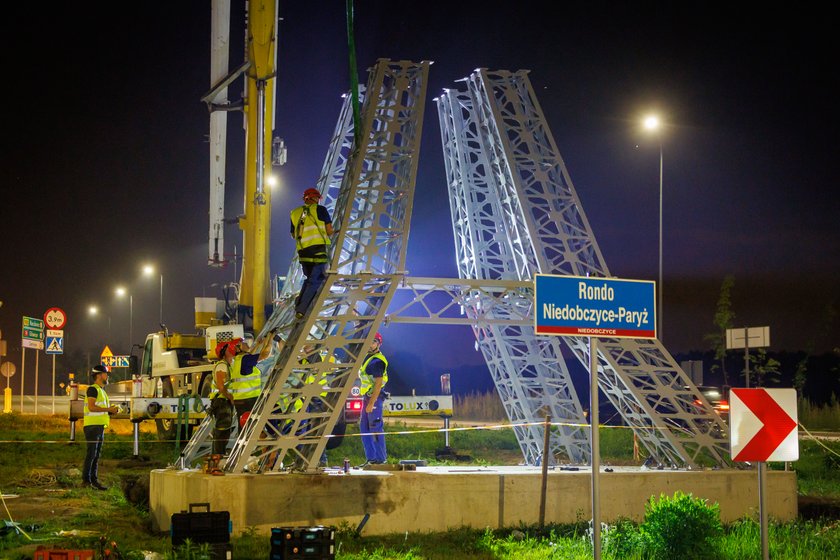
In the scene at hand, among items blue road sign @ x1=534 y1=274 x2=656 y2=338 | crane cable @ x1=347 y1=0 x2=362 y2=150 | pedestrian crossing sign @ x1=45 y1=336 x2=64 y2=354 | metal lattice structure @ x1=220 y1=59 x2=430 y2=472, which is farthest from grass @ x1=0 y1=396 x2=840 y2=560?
pedestrian crossing sign @ x1=45 y1=336 x2=64 y2=354

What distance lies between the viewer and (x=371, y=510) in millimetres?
11797

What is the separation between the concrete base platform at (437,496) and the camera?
1131 cm

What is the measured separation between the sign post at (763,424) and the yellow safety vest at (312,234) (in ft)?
20.6

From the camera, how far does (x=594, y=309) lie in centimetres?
877

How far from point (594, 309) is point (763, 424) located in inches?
74.5

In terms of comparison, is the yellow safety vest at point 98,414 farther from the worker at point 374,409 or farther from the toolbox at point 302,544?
the toolbox at point 302,544

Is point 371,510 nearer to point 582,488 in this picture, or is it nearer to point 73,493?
point 582,488

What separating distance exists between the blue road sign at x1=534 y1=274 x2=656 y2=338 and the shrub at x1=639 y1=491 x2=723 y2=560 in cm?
242

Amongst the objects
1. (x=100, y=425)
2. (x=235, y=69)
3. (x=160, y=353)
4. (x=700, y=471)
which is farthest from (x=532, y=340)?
(x=160, y=353)

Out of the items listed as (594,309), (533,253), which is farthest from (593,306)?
(533,253)

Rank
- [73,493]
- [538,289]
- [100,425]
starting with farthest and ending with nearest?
[100,425] → [73,493] → [538,289]

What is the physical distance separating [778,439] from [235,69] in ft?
50.4

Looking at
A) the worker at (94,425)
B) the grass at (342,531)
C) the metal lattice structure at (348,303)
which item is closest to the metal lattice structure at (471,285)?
the metal lattice structure at (348,303)

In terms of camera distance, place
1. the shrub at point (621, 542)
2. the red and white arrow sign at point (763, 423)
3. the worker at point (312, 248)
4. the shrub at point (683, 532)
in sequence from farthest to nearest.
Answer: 1. the worker at point (312, 248)
2. the shrub at point (621, 542)
3. the shrub at point (683, 532)
4. the red and white arrow sign at point (763, 423)
